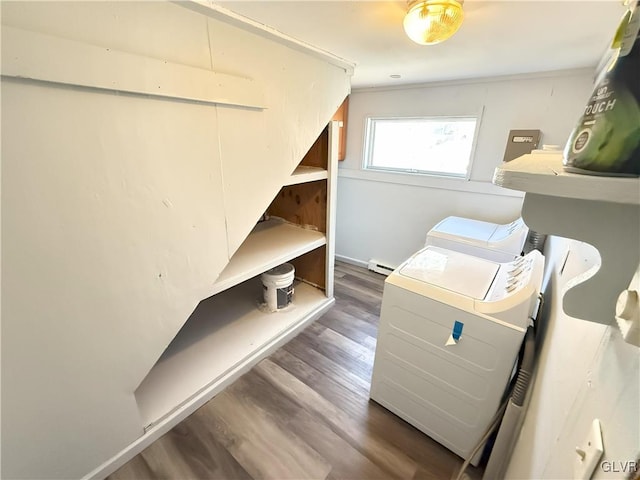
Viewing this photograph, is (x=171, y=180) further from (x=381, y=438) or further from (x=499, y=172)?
(x=381, y=438)

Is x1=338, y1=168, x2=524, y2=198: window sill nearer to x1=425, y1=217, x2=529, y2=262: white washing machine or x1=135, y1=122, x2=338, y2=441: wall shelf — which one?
x1=425, y1=217, x2=529, y2=262: white washing machine

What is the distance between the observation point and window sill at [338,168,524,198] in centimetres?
237

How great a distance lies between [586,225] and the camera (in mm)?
397

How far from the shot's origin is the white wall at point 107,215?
2.59ft

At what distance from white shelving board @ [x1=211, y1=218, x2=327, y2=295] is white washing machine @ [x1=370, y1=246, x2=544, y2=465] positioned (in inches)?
32.3

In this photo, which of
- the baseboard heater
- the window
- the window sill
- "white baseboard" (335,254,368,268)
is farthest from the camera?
"white baseboard" (335,254,368,268)

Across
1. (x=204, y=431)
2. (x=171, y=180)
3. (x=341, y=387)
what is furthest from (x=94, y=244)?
(x=341, y=387)

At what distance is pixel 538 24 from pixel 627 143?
1356 millimetres

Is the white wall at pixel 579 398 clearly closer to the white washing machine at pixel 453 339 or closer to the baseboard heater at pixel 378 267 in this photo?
the white washing machine at pixel 453 339

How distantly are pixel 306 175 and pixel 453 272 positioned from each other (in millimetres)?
1111

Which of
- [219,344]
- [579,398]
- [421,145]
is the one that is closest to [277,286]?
[219,344]

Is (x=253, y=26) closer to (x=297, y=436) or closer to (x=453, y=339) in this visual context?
(x=453, y=339)

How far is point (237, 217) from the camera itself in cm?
139

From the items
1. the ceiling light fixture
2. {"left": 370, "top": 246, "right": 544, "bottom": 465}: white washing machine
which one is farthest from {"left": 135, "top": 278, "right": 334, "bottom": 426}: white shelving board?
the ceiling light fixture
